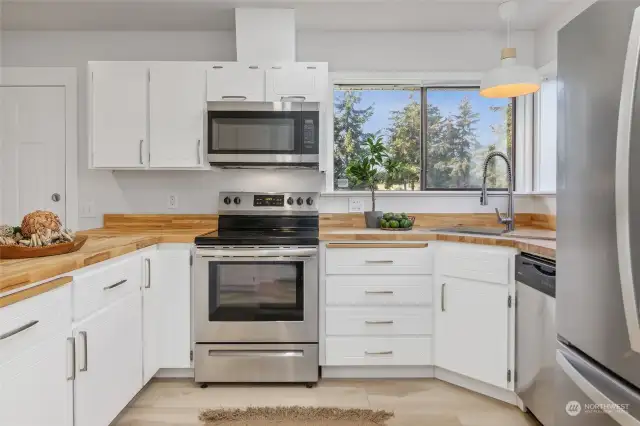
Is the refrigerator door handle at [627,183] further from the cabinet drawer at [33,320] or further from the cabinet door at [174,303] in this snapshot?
the cabinet door at [174,303]

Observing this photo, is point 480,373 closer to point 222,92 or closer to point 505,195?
point 505,195

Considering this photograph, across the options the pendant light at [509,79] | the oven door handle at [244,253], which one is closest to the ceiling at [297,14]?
the pendant light at [509,79]

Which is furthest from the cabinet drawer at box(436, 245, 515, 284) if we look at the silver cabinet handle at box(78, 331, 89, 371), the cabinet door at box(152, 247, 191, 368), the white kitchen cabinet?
the silver cabinet handle at box(78, 331, 89, 371)

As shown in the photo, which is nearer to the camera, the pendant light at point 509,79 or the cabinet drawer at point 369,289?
the pendant light at point 509,79

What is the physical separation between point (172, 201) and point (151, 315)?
1044 mm

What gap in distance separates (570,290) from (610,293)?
0.21 m

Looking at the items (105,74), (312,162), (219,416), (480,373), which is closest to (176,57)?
(105,74)

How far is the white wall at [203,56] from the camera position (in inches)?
128

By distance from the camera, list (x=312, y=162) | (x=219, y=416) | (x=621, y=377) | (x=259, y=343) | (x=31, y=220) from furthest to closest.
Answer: (x=312, y=162), (x=259, y=343), (x=219, y=416), (x=31, y=220), (x=621, y=377)

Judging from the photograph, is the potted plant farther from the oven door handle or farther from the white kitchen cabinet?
the oven door handle

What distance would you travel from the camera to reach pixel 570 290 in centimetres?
123

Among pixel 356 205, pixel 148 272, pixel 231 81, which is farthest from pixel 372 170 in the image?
pixel 148 272

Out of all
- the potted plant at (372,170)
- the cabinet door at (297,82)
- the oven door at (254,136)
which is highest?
the cabinet door at (297,82)

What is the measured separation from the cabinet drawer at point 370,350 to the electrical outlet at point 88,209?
203 centimetres
